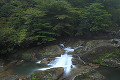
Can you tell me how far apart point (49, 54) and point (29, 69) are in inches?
132

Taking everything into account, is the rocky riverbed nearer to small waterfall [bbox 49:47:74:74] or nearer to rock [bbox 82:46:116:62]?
rock [bbox 82:46:116:62]

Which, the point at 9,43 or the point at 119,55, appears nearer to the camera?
the point at 119,55

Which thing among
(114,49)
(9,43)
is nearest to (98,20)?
(114,49)

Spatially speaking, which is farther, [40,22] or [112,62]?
[40,22]

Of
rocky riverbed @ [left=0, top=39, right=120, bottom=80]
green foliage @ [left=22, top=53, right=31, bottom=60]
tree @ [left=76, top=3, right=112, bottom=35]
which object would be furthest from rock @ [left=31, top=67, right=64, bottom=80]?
tree @ [left=76, top=3, right=112, bottom=35]

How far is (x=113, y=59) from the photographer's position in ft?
34.0

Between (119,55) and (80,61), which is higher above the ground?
(119,55)

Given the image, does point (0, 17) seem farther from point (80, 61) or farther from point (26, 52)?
point (80, 61)

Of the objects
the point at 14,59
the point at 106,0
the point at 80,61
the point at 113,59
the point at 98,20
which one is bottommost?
the point at 14,59

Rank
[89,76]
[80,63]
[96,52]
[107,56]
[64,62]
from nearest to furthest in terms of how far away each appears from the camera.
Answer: [89,76] < [107,56] < [80,63] < [96,52] < [64,62]

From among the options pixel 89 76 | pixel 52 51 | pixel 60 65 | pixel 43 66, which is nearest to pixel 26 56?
pixel 52 51

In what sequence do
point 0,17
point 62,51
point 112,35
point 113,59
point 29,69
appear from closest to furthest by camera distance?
1. point 113,59
2. point 29,69
3. point 62,51
4. point 0,17
5. point 112,35

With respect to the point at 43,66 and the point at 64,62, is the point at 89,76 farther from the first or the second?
the point at 43,66

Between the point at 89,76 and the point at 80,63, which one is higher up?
the point at 89,76
